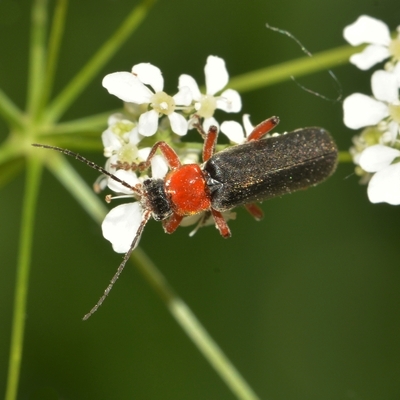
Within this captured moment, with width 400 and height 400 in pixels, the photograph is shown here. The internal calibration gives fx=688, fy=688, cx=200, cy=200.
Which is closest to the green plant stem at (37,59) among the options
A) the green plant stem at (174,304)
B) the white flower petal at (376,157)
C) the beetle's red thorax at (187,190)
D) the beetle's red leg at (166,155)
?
the green plant stem at (174,304)

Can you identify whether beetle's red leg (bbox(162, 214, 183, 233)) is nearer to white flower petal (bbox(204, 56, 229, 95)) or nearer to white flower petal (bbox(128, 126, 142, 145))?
white flower petal (bbox(128, 126, 142, 145))

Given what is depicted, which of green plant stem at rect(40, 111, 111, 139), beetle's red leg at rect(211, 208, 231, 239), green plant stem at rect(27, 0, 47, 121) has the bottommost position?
beetle's red leg at rect(211, 208, 231, 239)

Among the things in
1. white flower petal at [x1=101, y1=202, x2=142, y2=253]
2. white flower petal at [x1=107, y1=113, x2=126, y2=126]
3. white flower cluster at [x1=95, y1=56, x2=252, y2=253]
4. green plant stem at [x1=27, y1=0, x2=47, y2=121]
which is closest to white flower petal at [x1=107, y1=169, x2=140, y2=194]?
white flower cluster at [x1=95, y1=56, x2=252, y2=253]

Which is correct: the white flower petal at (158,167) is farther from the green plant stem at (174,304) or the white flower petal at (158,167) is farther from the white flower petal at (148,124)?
the green plant stem at (174,304)

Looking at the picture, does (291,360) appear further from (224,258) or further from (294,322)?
(224,258)

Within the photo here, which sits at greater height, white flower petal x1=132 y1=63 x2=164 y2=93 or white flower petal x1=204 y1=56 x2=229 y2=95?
white flower petal x1=132 y1=63 x2=164 y2=93

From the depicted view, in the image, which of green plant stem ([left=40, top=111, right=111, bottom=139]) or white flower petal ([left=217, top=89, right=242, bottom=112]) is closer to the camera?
white flower petal ([left=217, top=89, right=242, bottom=112])
